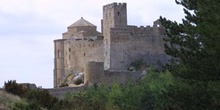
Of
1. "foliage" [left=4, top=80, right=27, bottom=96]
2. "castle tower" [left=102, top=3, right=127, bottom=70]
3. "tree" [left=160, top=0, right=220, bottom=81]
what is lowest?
"foliage" [left=4, top=80, right=27, bottom=96]

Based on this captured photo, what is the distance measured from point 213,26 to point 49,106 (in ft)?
17.8

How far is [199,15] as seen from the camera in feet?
96.3

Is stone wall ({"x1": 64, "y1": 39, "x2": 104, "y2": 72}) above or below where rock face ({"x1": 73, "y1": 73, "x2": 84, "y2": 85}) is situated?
above

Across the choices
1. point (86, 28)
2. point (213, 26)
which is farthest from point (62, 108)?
point (86, 28)

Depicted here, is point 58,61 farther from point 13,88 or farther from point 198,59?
point 13,88

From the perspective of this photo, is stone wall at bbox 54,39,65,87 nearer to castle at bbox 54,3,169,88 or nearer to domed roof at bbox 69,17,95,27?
castle at bbox 54,3,169,88

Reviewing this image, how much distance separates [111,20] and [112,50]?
245 centimetres

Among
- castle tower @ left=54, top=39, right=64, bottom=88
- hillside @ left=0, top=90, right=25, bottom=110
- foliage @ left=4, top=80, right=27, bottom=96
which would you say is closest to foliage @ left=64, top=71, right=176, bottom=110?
castle tower @ left=54, top=39, right=64, bottom=88

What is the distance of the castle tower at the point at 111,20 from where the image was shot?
209 feet

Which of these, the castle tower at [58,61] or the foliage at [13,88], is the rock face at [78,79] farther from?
the foliage at [13,88]

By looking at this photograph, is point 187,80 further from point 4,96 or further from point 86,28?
point 86,28

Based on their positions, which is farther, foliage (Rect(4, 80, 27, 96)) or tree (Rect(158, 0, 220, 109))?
tree (Rect(158, 0, 220, 109))

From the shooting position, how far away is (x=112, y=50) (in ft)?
208

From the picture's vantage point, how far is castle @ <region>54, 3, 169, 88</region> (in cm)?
6022
